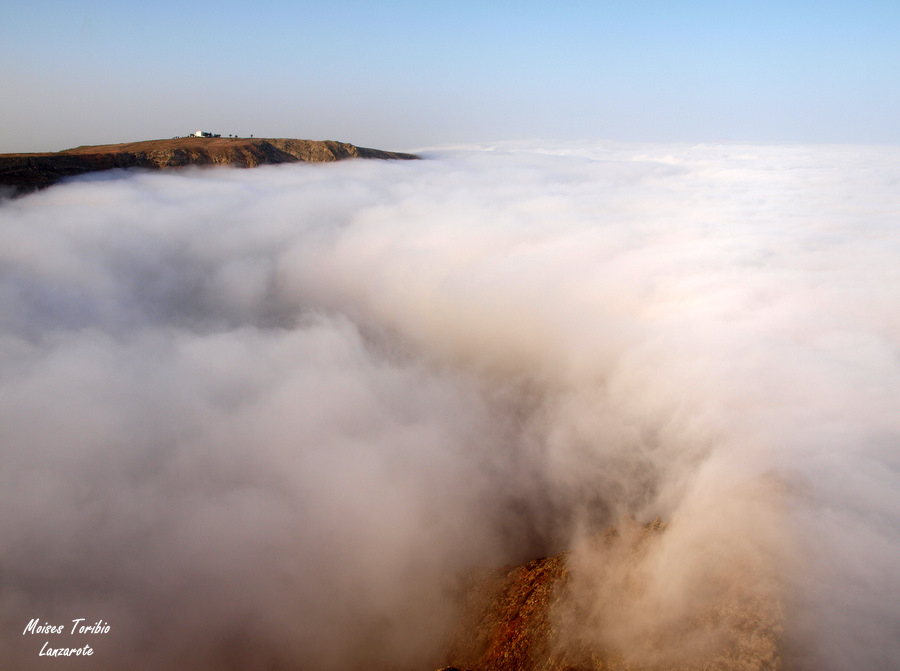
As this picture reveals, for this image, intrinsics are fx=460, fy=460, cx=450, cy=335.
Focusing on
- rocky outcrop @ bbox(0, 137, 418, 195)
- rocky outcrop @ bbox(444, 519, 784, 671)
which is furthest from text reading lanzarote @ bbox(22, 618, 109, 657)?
rocky outcrop @ bbox(0, 137, 418, 195)

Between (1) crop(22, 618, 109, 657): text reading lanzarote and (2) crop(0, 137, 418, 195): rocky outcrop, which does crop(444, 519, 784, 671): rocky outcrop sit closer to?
(1) crop(22, 618, 109, 657): text reading lanzarote

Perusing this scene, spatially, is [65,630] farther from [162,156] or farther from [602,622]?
[162,156]

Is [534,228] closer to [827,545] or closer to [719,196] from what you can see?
[719,196]

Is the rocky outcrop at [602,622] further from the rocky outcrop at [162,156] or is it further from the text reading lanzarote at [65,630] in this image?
the rocky outcrop at [162,156]

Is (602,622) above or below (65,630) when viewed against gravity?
above

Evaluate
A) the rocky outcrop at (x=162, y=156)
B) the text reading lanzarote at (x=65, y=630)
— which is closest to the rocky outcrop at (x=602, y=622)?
the text reading lanzarote at (x=65, y=630)

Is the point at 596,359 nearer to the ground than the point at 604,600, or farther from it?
nearer to the ground

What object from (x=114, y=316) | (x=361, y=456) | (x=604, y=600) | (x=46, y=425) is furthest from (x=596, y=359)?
(x=114, y=316)

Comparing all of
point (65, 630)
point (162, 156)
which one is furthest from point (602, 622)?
point (162, 156)

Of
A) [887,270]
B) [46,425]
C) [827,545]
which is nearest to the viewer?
[827,545]
